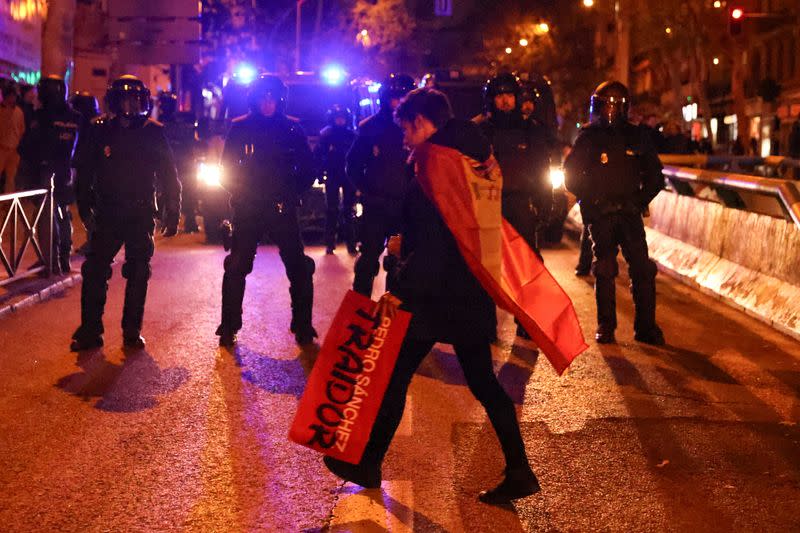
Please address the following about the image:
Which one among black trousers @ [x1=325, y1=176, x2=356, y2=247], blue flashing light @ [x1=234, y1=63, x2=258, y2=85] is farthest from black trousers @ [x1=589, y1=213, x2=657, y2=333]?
blue flashing light @ [x1=234, y1=63, x2=258, y2=85]

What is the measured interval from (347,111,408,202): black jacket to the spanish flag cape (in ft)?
13.4

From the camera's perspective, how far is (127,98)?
9016 millimetres

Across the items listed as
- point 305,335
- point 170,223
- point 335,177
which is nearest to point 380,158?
point 305,335

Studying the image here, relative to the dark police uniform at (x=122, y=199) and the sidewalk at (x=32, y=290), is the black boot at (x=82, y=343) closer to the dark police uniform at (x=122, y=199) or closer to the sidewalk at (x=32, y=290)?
the dark police uniform at (x=122, y=199)

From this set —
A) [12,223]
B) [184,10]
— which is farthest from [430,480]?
[184,10]

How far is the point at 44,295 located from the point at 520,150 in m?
5.67

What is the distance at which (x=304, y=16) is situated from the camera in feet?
130

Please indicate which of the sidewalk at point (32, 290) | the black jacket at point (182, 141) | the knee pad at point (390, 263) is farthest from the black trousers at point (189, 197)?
the knee pad at point (390, 263)

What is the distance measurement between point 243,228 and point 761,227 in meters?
5.23

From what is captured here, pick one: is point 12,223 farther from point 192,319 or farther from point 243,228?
point 243,228

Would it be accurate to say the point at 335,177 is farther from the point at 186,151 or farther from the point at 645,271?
the point at 645,271

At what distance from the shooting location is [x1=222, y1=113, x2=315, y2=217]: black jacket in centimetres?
925

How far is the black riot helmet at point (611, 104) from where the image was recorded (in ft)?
30.6

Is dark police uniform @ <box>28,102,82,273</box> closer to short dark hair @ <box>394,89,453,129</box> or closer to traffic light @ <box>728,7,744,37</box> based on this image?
short dark hair @ <box>394,89,453,129</box>
